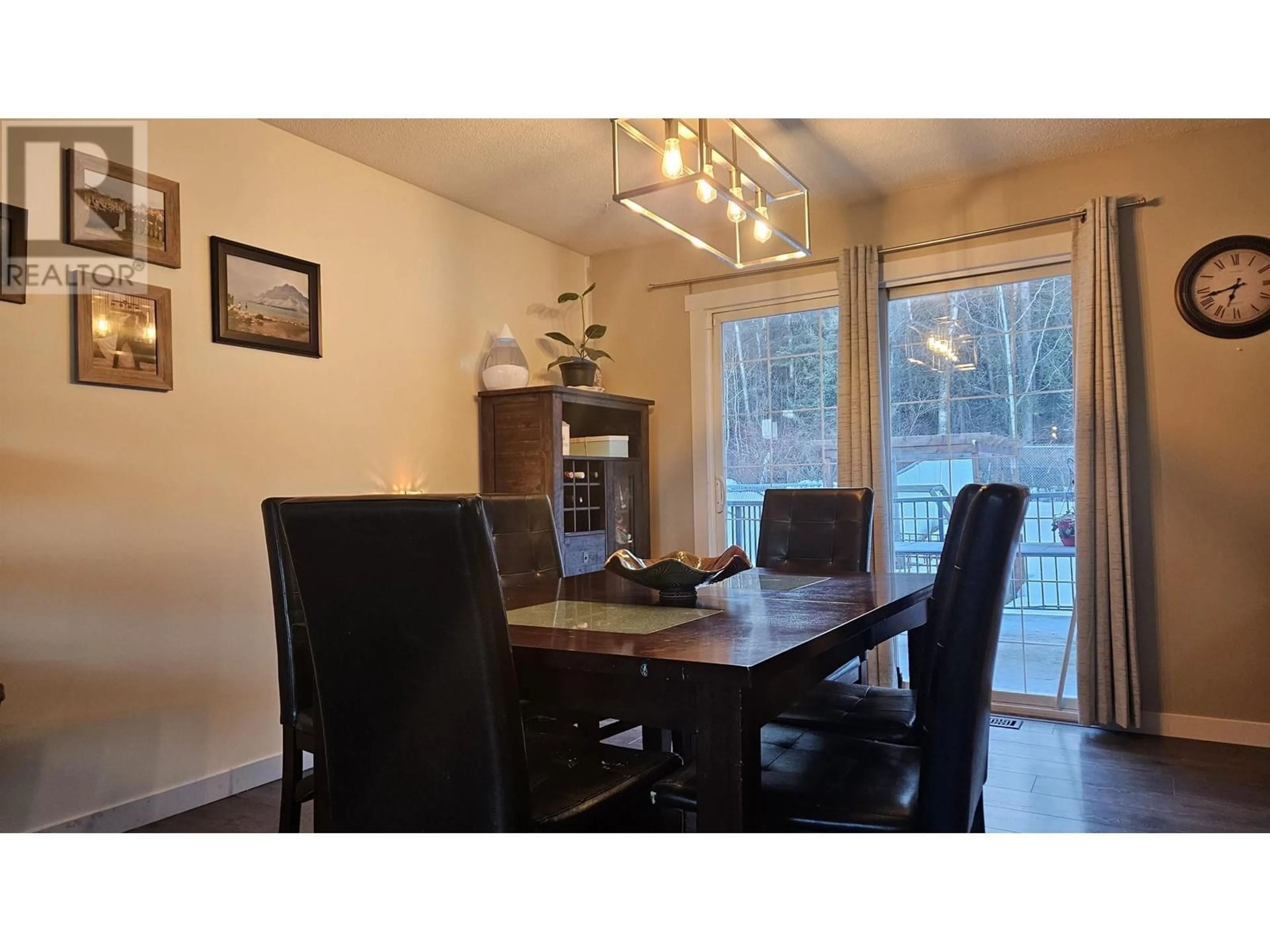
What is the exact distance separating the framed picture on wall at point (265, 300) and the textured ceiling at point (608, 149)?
0.54 metres

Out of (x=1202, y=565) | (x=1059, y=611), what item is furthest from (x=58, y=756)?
(x=1202, y=565)

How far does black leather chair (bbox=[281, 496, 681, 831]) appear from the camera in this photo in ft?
3.94

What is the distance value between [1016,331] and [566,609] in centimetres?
286

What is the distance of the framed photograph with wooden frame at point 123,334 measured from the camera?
245 centimetres

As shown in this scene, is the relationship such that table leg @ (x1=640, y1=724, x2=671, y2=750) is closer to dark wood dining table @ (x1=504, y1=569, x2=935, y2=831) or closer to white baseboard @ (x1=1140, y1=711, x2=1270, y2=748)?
dark wood dining table @ (x1=504, y1=569, x2=935, y2=831)

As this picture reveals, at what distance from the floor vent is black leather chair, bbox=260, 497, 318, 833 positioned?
2.78 m

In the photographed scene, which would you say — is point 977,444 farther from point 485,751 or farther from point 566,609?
point 485,751

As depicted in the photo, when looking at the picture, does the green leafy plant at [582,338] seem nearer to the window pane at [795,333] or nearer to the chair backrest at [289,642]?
the window pane at [795,333]

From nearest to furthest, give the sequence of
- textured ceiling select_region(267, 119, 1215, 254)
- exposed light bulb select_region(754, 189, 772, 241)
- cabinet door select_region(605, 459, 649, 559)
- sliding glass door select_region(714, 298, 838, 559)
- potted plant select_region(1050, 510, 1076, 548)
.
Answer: exposed light bulb select_region(754, 189, 772, 241) < textured ceiling select_region(267, 119, 1215, 254) < potted plant select_region(1050, 510, 1076, 548) < sliding glass door select_region(714, 298, 838, 559) < cabinet door select_region(605, 459, 649, 559)

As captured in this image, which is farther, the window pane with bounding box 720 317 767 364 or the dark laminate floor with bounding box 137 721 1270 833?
the window pane with bounding box 720 317 767 364

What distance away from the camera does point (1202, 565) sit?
3.22 metres

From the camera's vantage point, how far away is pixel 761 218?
269cm

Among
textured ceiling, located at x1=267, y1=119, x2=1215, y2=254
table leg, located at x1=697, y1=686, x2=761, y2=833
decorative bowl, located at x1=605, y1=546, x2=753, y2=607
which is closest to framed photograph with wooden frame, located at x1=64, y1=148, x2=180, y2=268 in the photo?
textured ceiling, located at x1=267, y1=119, x2=1215, y2=254

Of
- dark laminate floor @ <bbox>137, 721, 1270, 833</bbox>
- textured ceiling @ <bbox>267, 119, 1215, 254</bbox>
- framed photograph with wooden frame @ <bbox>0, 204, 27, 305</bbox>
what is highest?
textured ceiling @ <bbox>267, 119, 1215, 254</bbox>
